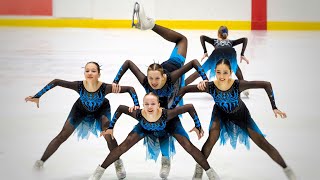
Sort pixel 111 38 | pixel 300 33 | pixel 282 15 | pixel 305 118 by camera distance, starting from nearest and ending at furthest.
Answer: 1. pixel 305 118
2. pixel 111 38
3. pixel 300 33
4. pixel 282 15

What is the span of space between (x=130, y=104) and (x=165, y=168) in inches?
118

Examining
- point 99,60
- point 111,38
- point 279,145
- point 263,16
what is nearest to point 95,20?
point 111,38

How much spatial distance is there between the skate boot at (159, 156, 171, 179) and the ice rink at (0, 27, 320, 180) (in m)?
0.06

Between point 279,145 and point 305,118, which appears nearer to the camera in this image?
point 279,145

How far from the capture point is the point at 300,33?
1659 cm

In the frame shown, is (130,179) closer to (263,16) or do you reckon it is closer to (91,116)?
(91,116)

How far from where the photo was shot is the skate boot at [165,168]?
177 inches

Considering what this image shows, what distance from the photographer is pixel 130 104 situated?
752 centimetres

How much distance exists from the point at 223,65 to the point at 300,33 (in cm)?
1274

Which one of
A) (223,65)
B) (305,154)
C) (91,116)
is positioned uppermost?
(223,65)

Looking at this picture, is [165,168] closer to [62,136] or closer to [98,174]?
[98,174]

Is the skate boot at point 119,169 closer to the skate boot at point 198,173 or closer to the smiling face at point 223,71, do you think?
the skate boot at point 198,173

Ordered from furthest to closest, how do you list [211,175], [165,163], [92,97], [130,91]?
[165,163], [92,97], [130,91], [211,175]

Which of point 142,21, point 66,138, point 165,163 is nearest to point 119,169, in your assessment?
point 165,163
